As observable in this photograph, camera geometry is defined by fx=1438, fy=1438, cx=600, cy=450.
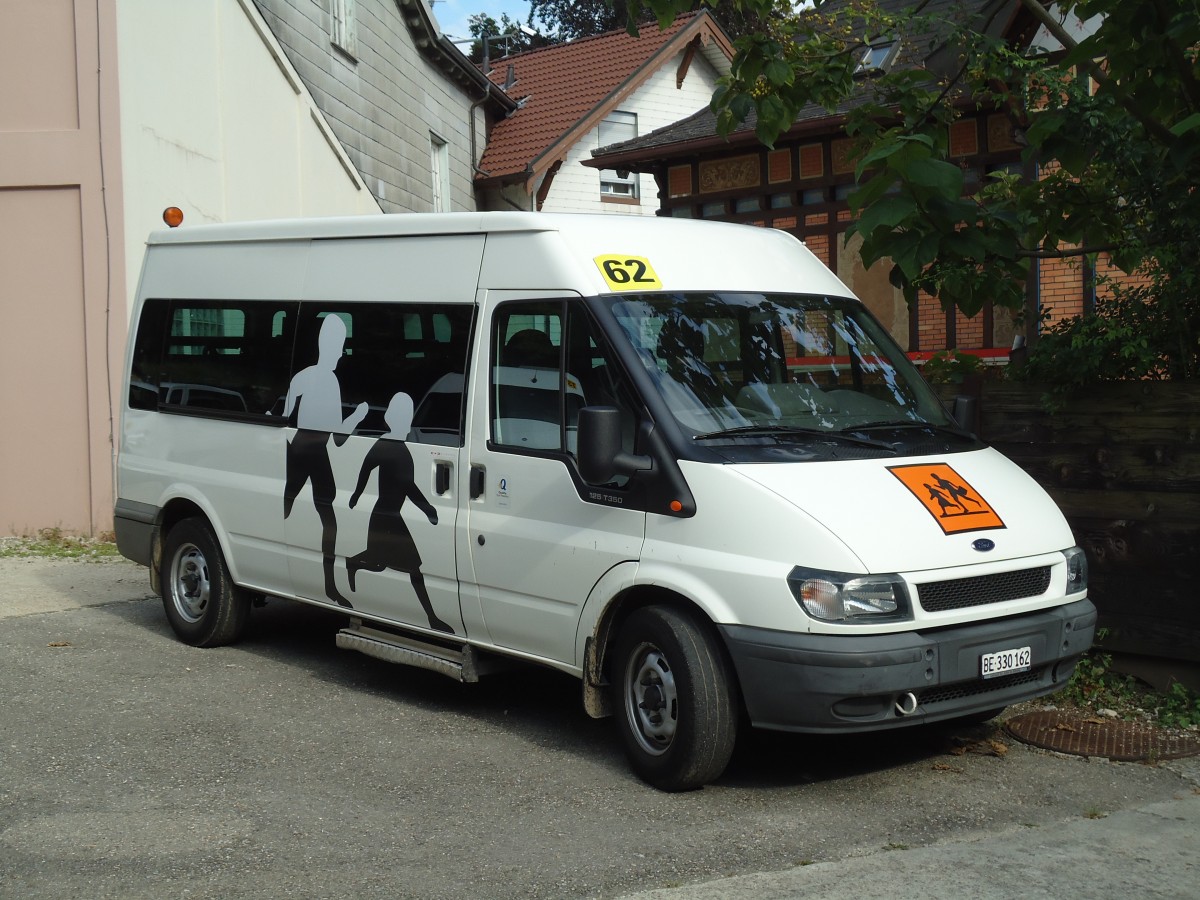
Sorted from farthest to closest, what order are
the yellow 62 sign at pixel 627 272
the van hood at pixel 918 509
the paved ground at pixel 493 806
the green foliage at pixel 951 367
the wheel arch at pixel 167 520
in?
the wheel arch at pixel 167 520 → the green foliage at pixel 951 367 → the yellow 62 sign at pixel 627 272 → the van hood at pixel 918 509 → the paved ground at pixel 493 806

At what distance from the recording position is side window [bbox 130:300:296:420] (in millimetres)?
8133

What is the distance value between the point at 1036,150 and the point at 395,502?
3824mm

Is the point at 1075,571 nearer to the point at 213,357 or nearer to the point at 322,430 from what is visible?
the point at 322,430

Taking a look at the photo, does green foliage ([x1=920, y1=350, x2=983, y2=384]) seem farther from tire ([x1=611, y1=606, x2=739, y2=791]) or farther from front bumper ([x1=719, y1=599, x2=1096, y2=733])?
tire ([x1=611, y1=606, x2=739, y2=791])

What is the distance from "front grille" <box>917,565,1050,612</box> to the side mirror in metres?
1.24

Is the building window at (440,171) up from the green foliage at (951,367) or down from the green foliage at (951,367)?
up

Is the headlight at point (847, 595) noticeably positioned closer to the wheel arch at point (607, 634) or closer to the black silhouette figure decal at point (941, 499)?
the black silhouette figure decal at point (941, 499)

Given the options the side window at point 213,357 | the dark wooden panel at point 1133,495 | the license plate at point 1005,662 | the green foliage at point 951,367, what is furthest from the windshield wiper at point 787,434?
the side window at point 213,357

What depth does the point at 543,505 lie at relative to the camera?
6434 mm

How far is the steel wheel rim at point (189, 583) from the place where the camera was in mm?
8812

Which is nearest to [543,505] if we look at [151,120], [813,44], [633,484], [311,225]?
[633,484]

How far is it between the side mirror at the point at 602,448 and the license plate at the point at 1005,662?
60.9 inches

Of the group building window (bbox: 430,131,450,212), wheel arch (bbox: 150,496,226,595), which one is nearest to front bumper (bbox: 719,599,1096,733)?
wheel arch (bbox: 150,496,226,595)

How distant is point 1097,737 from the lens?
6777 millimetres
